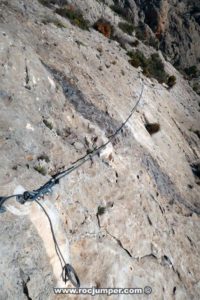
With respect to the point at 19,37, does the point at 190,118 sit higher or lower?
lower

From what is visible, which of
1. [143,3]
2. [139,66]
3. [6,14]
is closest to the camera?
[6,14]

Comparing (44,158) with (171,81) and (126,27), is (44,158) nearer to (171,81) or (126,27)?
(171,81)

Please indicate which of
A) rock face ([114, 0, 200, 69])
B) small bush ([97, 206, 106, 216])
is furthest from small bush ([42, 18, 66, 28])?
rock face ([114, 0, 200, 69])

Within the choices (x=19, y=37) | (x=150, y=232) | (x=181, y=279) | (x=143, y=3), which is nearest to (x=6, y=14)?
(x=19, y=37)

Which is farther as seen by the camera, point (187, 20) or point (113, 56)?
point (187, 20)

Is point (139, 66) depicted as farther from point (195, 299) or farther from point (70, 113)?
point (195, 299)

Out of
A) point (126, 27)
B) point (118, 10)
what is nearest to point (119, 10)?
point (118, 10)

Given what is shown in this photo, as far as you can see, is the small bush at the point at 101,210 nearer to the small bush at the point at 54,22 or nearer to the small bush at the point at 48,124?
the small bush at the point at 48,124

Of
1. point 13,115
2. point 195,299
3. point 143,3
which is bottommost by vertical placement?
point 143,3
